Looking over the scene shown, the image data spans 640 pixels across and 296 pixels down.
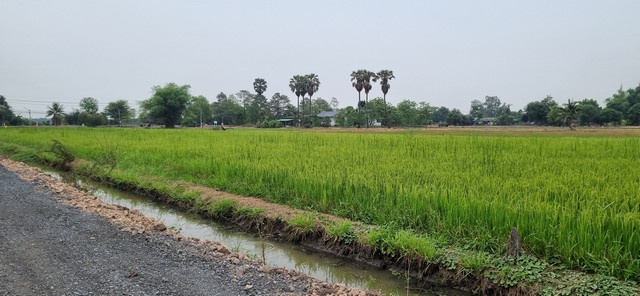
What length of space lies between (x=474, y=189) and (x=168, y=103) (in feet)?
193

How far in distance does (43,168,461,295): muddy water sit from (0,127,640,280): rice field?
33.9 inches

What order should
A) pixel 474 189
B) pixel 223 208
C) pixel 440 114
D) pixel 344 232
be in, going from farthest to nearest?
pixel 440 114
pixel 223 208
pixel 474 189
pixel 344 232

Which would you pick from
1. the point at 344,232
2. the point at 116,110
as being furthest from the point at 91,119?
the point at 344,232

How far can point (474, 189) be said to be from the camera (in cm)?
650

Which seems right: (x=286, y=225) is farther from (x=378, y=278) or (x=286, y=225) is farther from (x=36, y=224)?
(x=36, y=224)

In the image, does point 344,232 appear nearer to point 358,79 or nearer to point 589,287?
point 589,287

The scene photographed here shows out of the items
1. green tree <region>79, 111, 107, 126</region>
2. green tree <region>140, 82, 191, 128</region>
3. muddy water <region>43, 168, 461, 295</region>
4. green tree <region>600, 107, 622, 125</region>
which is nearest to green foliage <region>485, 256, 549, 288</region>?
muddy water <region>43, 168, 461, 295</region>

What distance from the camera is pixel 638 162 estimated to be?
30.4 feet

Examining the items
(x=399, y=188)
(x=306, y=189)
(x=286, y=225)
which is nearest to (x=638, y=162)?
(x=399, y=188)

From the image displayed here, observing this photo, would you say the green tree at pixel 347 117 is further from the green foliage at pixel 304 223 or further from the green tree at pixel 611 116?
the green foliage at pixel 304 223

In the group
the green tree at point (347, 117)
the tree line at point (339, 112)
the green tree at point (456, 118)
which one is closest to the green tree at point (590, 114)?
the tree line at point (339, 112)

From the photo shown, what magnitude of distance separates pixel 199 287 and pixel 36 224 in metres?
3.76

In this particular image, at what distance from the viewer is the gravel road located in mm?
3816

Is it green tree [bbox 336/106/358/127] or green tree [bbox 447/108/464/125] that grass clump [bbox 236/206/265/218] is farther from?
green tree [bbox 447/108/464/125]
